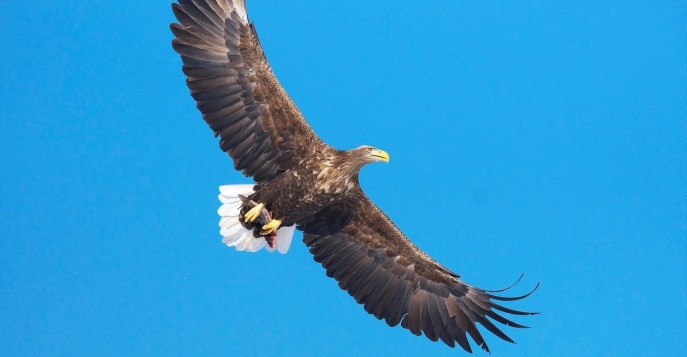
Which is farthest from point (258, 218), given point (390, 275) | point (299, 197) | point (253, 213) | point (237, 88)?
point (390, 275)

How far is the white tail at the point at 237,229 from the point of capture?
10.4 meters

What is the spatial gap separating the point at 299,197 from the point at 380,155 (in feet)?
2.74

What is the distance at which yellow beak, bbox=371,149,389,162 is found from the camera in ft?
31.7

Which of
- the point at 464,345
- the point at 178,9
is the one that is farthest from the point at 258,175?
the point at 464,345

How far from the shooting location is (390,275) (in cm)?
1084

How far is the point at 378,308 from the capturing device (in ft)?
35.3

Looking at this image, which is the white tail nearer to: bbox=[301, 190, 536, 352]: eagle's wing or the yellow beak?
bbox=[301, 190, 536, 352]: eagle's wing

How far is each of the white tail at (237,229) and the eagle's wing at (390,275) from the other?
0.25 meters

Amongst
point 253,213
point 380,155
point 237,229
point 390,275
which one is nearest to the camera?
point 380,155

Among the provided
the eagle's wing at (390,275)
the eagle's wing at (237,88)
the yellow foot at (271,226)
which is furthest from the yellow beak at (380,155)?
the yellow foot at (271,226)

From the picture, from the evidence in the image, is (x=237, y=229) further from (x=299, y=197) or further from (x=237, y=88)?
(x=237, y=88)

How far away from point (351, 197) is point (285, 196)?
2.61 ft

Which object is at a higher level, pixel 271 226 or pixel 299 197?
pixel 299 197

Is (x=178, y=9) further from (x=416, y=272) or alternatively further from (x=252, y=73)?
(x=416, y=272)
